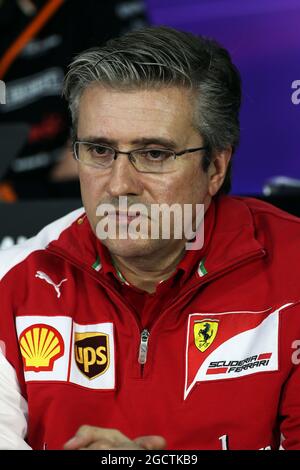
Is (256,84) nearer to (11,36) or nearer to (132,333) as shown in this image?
(11,36)

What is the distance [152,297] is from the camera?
6.81 feet

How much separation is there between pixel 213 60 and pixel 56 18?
2049 millimetres

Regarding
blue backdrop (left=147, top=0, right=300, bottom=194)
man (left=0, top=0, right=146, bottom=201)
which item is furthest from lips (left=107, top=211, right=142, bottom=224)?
man (left=0, top=0, right=146, bottom=201)

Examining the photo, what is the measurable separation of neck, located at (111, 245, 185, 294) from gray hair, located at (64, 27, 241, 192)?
0.65 feet

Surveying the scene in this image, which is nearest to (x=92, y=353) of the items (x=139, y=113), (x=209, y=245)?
(x=209, y=245)

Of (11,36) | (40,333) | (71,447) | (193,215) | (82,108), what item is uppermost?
(11,36)

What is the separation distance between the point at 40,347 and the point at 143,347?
0.20m

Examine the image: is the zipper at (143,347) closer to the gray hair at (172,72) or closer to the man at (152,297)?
the man at (152,297)

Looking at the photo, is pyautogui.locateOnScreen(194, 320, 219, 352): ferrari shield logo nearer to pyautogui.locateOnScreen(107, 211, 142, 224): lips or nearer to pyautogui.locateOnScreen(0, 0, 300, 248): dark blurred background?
pyautogui.locateOnScreen(107, 211, 142, 224): lips

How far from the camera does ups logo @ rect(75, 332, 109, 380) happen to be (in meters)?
2.00

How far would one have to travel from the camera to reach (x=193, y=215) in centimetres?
209

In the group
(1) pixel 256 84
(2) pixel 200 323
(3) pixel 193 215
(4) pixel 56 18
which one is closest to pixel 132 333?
(2) pixel 200 323

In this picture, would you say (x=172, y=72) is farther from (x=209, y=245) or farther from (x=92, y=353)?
(x=92, y=353)
